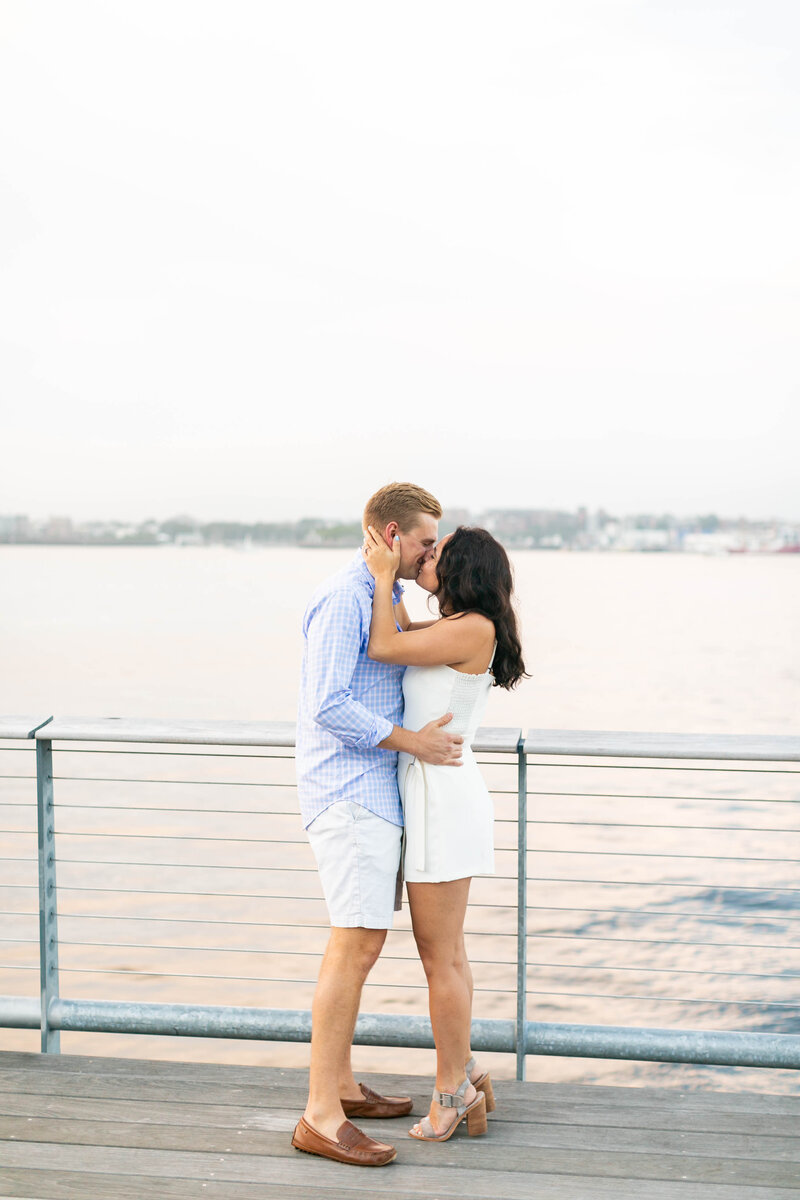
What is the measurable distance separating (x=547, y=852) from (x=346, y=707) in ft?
11.6

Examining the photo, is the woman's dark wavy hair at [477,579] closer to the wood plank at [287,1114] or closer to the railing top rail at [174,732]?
the railing top rail at [174,732]

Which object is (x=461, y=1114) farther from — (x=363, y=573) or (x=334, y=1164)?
(x=363, y=573)

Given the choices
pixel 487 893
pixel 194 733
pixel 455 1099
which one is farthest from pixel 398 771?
pixel 487 893

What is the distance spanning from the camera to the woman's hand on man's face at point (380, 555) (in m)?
2.64

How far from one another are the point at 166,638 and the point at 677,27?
28.4 metres

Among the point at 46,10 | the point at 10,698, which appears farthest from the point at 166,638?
the point at 46,10

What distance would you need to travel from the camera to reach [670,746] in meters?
2.87

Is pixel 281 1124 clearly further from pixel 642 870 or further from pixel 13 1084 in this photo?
pixel 642 870

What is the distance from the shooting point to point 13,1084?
2930 mm

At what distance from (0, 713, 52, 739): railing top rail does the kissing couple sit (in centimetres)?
85

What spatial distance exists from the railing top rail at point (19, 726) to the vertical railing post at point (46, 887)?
2.1 inches

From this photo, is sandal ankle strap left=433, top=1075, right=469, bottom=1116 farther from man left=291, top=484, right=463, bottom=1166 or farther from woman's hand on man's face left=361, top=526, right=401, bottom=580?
woman's hand on man's face left=361, top=526, right=401, bottom=580

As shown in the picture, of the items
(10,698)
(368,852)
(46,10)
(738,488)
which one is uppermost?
(46,10)

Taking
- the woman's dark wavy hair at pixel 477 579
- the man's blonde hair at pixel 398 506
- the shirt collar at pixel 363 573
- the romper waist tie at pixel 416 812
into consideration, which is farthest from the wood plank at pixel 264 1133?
the man's blonde hair at pixel 398 506
